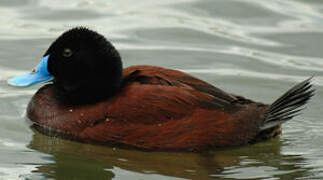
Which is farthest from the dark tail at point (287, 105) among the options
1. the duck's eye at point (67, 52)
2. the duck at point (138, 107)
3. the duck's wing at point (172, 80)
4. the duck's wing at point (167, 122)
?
the duck's eye at point (67, 52)

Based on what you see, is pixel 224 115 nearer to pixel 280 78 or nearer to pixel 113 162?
pixel 113 162

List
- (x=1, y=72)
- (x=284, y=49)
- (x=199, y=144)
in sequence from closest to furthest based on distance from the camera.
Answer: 1. (x=199, y=144)
2. (x=1, y=72)
3. (x=284, y=49)

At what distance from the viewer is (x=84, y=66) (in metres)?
7.13

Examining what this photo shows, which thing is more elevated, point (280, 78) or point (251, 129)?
point (280, 78)

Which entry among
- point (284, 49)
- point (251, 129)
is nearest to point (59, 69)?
point (251, 129)

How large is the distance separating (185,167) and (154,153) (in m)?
0.31

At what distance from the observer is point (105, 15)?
11312 mm

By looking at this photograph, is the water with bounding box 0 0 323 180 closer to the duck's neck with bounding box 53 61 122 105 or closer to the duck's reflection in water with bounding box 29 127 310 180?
the duck's reflection in water with bounding box 29 127 310 180

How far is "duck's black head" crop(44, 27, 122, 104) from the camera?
7.00 meters

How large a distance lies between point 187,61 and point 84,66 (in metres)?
2.76

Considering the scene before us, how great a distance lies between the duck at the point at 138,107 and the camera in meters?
6.68

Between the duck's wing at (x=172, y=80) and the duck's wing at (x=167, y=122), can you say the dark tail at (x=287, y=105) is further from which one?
the duck's wing at (x=172, y=80)

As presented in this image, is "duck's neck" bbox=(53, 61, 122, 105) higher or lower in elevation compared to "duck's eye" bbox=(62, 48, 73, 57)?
lower

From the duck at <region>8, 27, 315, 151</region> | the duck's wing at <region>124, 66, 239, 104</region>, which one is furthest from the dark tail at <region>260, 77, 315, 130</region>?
the duck's wing at <region>124, 66, 239, 104</region>
